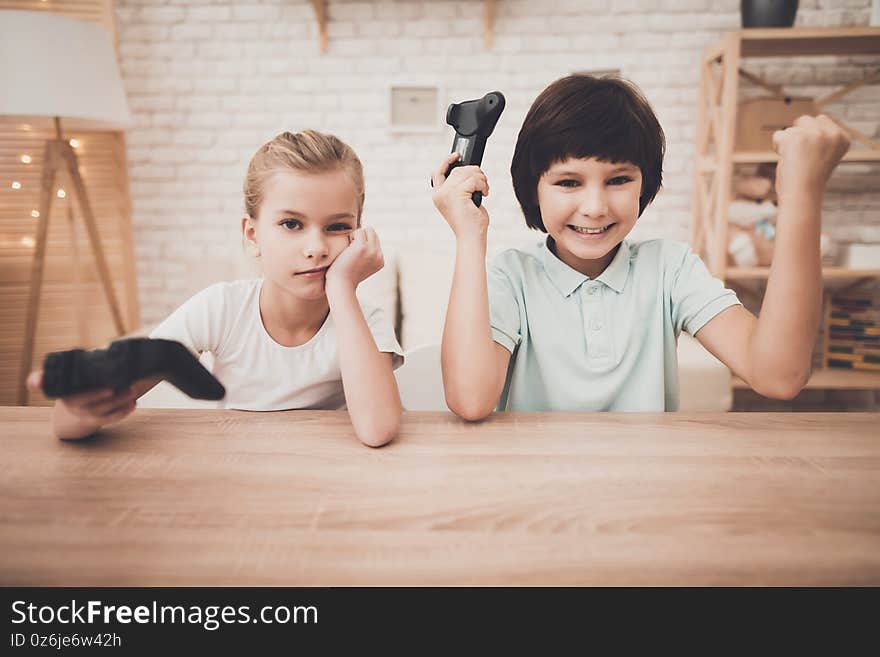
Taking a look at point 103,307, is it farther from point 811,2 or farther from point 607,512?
point 811,2

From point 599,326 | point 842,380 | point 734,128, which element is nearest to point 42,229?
point 599,326

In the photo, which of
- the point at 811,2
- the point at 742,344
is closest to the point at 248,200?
the point at 742,344

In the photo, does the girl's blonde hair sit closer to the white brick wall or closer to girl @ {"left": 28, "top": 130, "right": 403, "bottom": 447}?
girl @ {"left": 28, "top": 130, "right": 403, "bottom": 447}

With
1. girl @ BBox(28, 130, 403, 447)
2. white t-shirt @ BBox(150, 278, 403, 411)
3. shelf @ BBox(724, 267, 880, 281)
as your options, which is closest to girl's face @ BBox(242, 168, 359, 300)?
girl @ BBox(28, 130, 403, 447)

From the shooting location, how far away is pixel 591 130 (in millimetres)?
857

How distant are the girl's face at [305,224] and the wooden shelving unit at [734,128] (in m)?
1.73

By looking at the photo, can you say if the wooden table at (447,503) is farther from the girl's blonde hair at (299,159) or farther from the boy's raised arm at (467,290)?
the girl's blonde hair at (299,159)

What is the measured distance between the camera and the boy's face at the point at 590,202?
85cm

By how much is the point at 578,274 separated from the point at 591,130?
225mm

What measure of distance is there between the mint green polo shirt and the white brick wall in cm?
161

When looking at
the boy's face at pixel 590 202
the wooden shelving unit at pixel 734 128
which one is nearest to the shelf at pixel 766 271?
the wooden shelving unit at pixel 734 128
